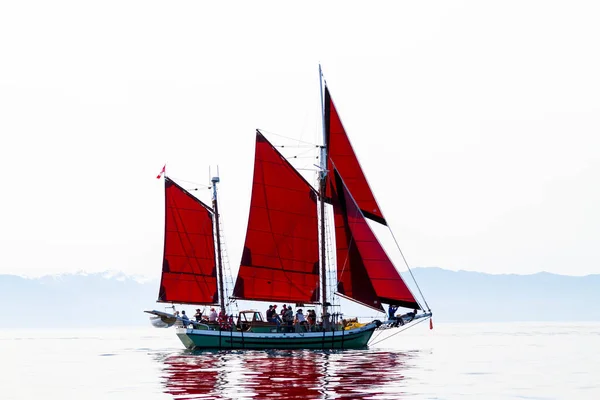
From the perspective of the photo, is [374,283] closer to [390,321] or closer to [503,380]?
[390,321]

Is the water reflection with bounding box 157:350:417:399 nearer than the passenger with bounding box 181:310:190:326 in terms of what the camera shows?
Yes

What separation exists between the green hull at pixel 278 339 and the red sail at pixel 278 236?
2.95 m

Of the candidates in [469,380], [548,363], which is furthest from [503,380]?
[548,363]

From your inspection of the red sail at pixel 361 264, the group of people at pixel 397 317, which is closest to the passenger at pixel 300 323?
the red sail at pixel 361 264

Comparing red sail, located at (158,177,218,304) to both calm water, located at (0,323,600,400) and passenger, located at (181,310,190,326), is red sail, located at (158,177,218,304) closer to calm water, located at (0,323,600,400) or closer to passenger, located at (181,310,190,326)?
passenger, located at (181,310,190,326)

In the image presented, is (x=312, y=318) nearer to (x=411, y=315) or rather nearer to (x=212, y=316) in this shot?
(x=411, y=315)

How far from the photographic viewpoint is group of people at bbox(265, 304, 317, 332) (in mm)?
82188

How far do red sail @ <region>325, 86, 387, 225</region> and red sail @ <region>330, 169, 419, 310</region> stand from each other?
1.16 meters

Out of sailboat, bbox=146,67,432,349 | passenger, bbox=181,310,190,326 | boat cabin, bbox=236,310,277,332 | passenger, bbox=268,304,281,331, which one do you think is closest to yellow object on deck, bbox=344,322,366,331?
sailboat, bbox=146,67,432,349

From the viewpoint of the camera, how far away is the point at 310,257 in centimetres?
8250

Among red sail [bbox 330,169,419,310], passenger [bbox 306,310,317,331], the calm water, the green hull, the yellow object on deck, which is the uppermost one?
red sail [bbox 330,169,419,310]

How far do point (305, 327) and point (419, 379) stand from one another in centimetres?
2428

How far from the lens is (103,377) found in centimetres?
6538

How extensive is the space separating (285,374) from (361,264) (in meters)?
22.7
